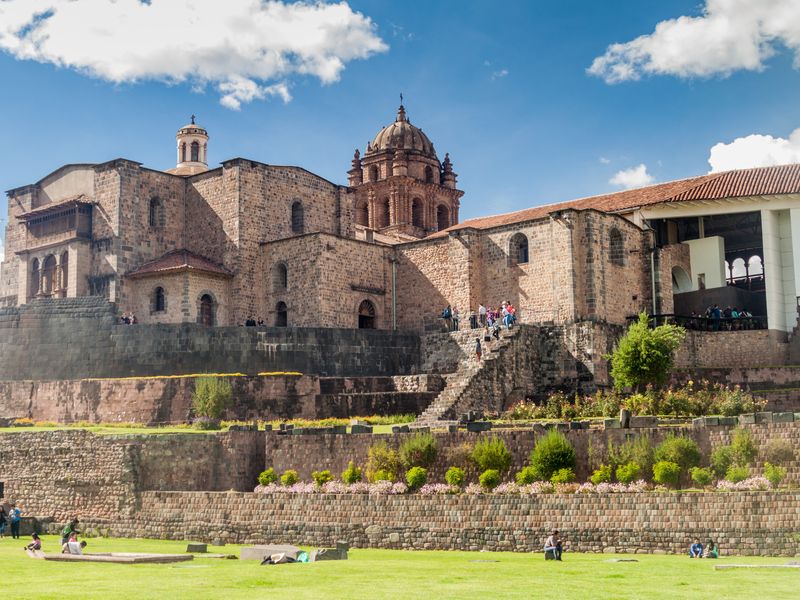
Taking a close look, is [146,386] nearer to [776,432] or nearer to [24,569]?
[24,569]

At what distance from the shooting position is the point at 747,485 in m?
21.8

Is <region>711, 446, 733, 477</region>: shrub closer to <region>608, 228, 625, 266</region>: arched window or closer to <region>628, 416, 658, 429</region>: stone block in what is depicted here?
<region>628, 416, 658, 429</region>: stone block

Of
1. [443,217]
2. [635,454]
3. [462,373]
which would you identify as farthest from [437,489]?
[443,217]

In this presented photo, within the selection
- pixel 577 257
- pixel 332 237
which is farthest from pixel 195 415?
pixel 577 257

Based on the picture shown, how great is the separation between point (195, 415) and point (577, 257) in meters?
15.0

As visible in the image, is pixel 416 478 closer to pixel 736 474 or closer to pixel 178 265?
pixel 736 474

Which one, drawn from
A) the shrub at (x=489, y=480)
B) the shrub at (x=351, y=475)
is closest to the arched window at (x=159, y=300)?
the shrub at (x=351, y=475)

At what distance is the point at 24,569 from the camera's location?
58.9 ft

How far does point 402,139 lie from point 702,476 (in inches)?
1704

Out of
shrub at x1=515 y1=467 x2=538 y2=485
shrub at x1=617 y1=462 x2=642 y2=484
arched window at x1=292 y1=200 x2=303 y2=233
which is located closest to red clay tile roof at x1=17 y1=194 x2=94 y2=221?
arched window at x1=292 y1=200 x2=303 y2=233

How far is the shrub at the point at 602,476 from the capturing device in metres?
24.0

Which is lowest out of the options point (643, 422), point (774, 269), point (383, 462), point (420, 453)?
point (383, 462)

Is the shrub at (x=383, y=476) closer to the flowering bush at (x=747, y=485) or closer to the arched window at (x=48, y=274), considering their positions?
the flowering bush at (x=747, y=485)

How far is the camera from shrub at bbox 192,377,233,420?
112 ft
